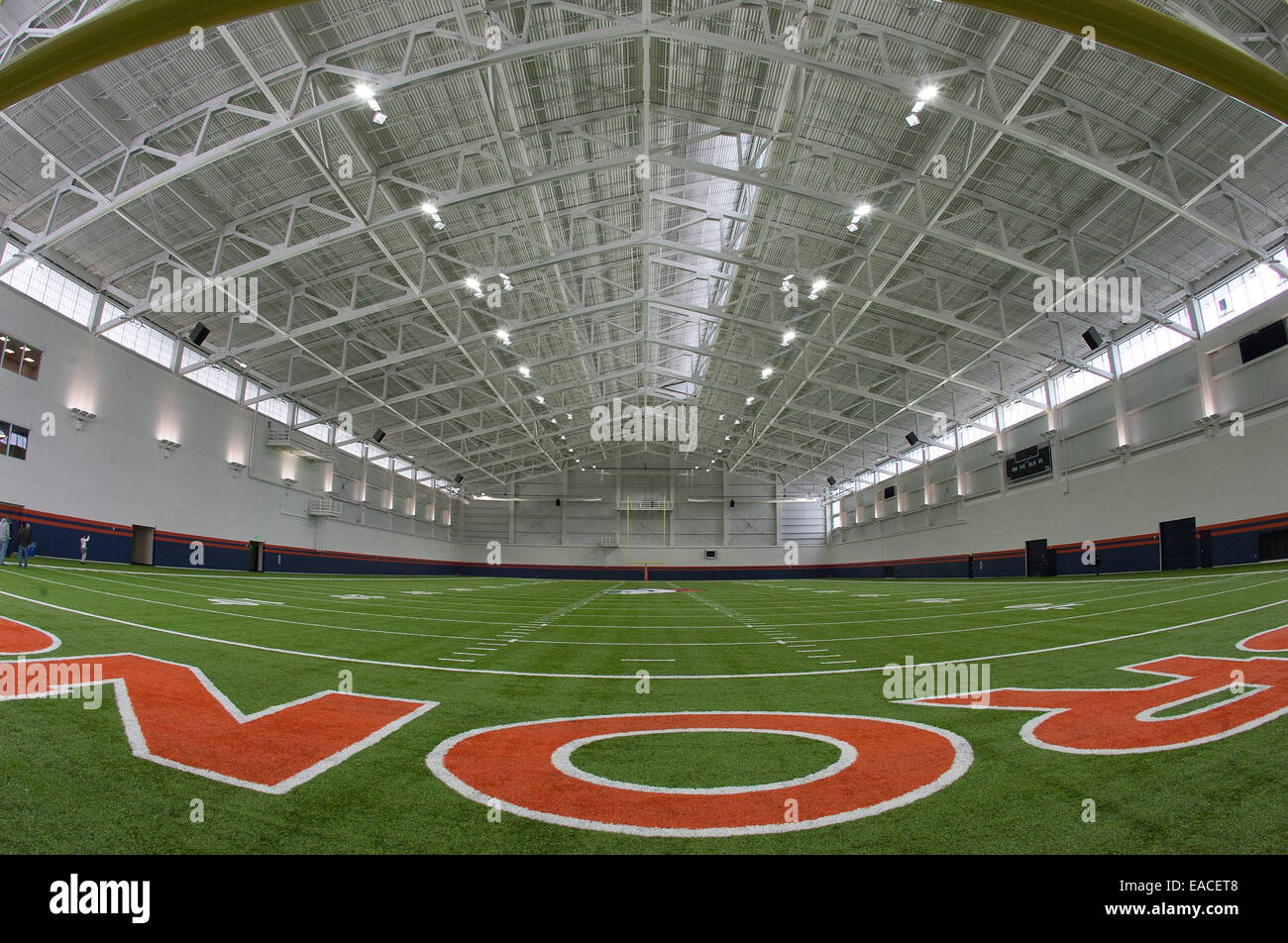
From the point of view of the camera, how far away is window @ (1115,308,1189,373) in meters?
23.8

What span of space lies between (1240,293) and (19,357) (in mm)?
42034

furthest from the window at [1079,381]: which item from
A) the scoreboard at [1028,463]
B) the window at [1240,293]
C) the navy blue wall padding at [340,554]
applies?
the navy blue wall padding at [340,554]

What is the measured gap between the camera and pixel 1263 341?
2041cm

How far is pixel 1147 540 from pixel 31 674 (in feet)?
108

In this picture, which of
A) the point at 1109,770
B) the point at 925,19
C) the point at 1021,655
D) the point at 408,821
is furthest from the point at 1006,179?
the point at 408,821

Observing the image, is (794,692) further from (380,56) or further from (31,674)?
(380,56)

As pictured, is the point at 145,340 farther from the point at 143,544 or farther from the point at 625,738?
the point at 625,738

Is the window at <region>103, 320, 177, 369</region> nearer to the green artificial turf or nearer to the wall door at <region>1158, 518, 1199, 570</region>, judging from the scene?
the green artificial turf

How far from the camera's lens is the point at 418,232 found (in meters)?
23.0

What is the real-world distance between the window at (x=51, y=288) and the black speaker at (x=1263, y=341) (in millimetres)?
40179

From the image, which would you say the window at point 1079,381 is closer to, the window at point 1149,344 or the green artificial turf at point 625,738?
the window at point 1149,344

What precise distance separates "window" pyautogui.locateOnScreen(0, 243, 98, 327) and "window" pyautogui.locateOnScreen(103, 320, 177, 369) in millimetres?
1020

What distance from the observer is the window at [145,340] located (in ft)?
78.5
